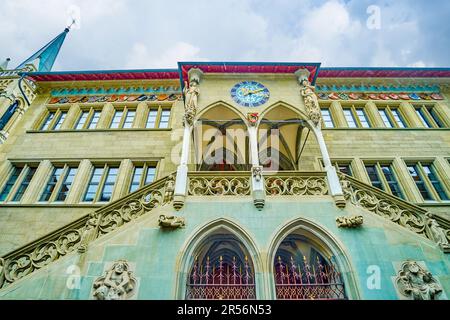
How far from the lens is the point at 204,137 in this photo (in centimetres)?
1112

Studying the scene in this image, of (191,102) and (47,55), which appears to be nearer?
(191,102)

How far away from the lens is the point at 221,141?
1127 cm

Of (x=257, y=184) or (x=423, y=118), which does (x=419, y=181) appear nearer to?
(x=423, y=118)

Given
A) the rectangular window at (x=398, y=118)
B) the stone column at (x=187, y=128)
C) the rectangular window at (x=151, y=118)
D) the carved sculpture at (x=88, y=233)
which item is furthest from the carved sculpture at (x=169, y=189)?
the rectangular window at (x=398, y=118)

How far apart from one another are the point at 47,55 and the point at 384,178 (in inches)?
930

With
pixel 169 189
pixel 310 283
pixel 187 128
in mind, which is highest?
pixel 187 128

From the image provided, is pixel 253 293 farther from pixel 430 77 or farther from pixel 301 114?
pixel 430 77

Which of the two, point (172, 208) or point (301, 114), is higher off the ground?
point (301, 114)

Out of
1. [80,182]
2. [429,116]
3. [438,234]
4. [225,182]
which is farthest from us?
[429,116]

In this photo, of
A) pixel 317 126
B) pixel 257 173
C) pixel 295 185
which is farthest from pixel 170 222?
pixel 317 126

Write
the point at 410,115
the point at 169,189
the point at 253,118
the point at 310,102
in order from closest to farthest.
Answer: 1. the point at 169,189
2. the point at 253,118
3. the point at 310,102
4. the point at 410,115

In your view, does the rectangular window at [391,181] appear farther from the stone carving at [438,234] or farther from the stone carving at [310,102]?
the stone carving at [310,102]
